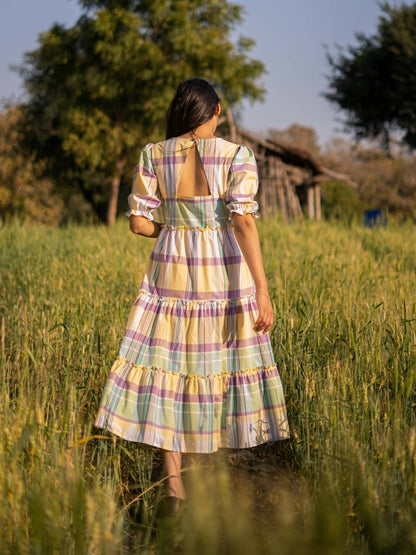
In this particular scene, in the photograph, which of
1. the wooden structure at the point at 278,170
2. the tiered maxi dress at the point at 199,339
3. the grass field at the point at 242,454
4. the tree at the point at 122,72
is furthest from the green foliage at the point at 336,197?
the tiered maxi dress at the point at 199,339

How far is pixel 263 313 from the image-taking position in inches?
92.3

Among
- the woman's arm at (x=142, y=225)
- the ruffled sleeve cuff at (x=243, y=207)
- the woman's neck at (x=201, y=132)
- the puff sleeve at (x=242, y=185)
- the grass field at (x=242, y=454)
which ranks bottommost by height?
the grass field at (x=242, y=454)

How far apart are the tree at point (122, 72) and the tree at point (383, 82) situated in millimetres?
5623

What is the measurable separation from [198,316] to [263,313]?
301 mm

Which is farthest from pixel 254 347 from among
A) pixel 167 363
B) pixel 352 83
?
pixel 352 83

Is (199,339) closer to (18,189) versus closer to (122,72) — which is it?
(122,72)

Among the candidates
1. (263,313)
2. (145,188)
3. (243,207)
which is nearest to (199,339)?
(263,313)

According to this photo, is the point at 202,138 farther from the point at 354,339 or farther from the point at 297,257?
the point at 297,257

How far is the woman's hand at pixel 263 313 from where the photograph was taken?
2344 mm

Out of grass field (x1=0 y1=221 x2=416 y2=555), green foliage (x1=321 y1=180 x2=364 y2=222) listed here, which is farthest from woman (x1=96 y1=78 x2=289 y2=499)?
green foliage (x1=321 y1=180 x2=364 y2=222)

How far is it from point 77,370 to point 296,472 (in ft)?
4.51

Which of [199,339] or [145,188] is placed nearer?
[199,339]

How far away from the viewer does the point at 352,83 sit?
19.2m

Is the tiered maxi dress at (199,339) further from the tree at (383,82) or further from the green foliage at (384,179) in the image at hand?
the green foliage at (384,179)
